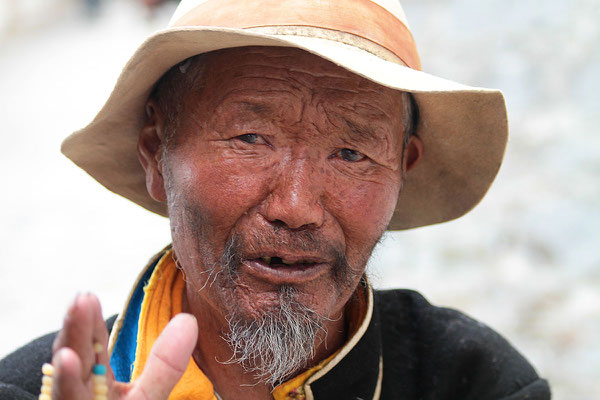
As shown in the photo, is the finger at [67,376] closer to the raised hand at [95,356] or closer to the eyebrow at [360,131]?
the raised hand at [95,356]

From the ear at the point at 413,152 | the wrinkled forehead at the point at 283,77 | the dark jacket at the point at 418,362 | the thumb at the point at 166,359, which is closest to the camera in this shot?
the thumb at the point at 166,359

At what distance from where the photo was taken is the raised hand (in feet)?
3.90

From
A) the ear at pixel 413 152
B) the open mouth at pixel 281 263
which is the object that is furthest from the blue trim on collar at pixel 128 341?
the ear at pixel 413 152

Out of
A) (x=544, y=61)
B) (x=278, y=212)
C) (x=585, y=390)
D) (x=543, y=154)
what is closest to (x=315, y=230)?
(x=278, y=212)

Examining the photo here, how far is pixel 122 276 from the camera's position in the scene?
578 centimetres

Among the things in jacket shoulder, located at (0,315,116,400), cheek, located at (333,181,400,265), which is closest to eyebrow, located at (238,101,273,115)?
cheek, located at (333,181,400,265)

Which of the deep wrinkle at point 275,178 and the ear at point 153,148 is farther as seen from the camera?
the ear at point 153,148

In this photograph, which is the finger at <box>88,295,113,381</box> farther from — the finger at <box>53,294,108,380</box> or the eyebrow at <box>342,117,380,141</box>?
the eyebrow at <box>342,117,380,141</box>

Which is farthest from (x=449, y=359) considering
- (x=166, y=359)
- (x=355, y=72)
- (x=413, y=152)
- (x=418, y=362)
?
(x=166, y=359)

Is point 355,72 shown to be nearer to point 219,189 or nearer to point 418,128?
point 219,189

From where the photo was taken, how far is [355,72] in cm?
175

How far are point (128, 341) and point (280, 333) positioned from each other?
0.54 m

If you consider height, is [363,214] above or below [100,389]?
above

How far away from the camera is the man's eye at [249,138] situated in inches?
76.4
